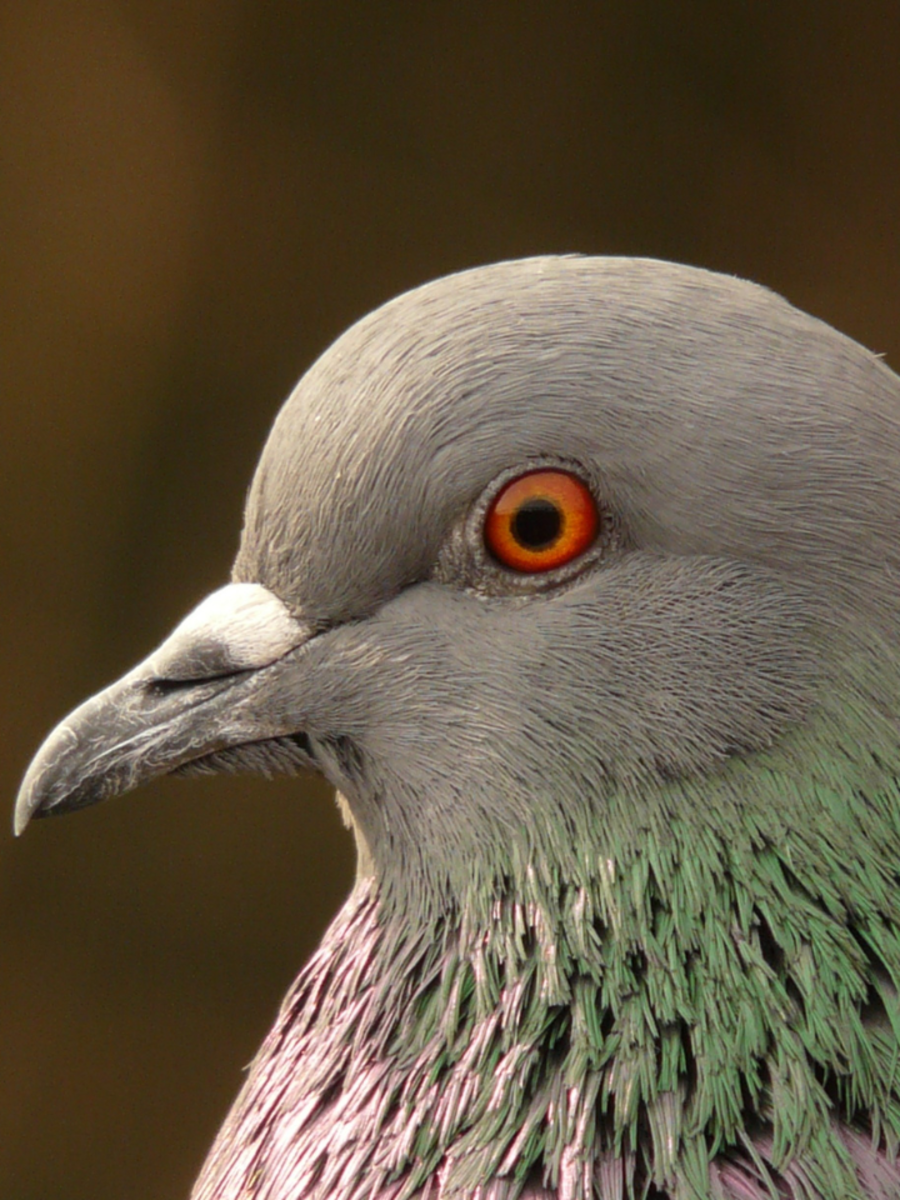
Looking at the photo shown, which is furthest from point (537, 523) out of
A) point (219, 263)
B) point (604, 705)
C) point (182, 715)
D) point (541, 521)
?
point (219, 263)

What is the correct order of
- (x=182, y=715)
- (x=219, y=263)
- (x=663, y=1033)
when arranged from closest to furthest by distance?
(x=663, y=1033), (x=182, y=715), (x=219, y=263)

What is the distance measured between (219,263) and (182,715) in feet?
14.0

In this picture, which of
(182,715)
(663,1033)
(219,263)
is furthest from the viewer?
(219,263)

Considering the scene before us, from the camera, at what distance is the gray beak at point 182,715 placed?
2.40 metres

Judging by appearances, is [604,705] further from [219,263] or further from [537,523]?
[219,263]

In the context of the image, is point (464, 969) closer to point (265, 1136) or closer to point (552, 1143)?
point (552, 1143)

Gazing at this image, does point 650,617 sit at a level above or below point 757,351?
below

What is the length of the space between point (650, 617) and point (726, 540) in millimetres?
150

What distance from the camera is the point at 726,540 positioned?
2.29 meters

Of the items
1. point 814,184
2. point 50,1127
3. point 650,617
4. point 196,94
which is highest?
point 196,94

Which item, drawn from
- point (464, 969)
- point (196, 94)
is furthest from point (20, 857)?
point (464, 969)

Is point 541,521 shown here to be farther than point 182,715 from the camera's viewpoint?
No

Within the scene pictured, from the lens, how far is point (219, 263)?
6395mm

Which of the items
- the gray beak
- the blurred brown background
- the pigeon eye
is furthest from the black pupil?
the blurred brown background
